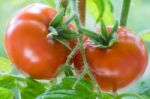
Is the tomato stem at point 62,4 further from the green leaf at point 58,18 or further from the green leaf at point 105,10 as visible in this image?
the green leaf at point 105,10

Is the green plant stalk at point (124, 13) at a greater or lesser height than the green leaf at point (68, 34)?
greater

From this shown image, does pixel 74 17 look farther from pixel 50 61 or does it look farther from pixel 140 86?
pixel 140 86

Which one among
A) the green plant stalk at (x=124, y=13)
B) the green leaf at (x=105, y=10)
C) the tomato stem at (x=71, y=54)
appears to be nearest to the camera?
the tomato stem at (x=71, y=54)

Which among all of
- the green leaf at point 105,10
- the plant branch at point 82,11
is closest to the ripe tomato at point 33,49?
the plant branch at point 82,11

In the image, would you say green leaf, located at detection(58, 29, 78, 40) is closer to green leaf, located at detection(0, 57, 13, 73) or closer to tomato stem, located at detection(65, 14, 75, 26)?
tomato stem, located at detection(65, 14, 75, 26)

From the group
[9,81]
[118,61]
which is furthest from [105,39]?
[9,81]

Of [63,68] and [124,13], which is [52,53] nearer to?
[63,68]
